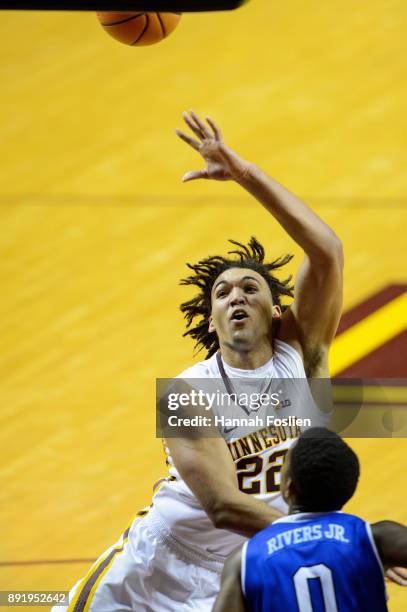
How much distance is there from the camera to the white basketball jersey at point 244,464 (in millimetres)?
5094

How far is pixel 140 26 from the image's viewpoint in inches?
288

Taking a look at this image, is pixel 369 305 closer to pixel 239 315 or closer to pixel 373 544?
pixel 239 315

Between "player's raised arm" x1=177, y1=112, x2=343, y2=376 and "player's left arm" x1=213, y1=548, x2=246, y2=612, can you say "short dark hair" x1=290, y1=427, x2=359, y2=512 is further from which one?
"player's raised arm" x1=177, y1=112, x2=343, y2=376

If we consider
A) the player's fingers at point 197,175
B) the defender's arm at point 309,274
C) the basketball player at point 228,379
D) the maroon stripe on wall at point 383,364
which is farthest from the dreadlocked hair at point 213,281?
the maroon stripe on wall at point 383,364

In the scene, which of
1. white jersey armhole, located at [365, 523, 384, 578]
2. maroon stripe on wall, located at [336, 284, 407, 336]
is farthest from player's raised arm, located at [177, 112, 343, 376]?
maroon stripe on wall, located at [336, 284, 407, 336]

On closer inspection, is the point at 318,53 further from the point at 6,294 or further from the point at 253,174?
the point at 253,174

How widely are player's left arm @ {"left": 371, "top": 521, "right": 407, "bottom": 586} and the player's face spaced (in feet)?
5.58

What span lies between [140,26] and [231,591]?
4.40 metres

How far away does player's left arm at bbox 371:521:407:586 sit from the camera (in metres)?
3.63

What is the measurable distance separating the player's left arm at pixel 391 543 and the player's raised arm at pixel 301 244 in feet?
5.43

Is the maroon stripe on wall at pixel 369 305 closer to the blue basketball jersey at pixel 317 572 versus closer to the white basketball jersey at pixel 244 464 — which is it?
the white basketball jersey at pixel 244 464

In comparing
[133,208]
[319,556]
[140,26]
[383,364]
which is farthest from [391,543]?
[133,208]

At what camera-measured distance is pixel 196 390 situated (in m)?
5.18

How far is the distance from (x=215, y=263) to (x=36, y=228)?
4.14 meters
